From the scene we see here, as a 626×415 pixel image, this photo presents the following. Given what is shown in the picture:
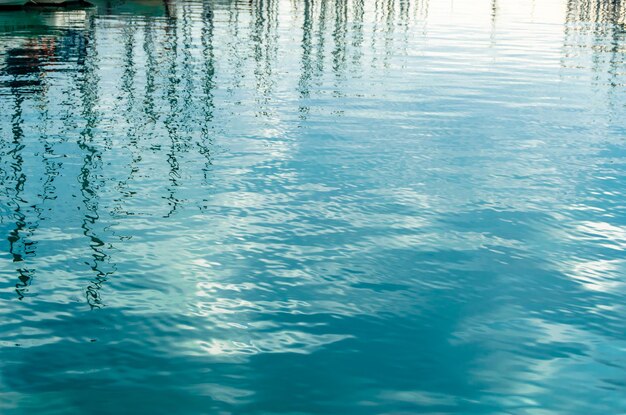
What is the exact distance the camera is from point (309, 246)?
15.6 m

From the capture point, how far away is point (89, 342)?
11.6 metres

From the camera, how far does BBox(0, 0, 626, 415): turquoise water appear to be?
35.2ft

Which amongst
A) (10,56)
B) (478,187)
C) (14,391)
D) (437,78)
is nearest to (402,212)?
(478,187)

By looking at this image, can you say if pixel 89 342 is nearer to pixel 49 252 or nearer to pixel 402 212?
pixel 49 252

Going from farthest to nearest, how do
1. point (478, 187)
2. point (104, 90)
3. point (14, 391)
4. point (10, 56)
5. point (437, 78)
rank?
point (10, 56)
point (437, 78)
point (104, 90)
point (478, 187)
point (14, 391)

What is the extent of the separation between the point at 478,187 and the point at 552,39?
4427 cm

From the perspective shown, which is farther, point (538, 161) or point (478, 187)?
point (538, 161)

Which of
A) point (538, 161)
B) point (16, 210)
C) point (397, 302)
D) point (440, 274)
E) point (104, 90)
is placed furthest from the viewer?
point (104, 90)

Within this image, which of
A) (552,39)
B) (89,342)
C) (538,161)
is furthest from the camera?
(552,39)

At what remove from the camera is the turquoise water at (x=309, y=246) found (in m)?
10.7

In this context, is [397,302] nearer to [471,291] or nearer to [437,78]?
[471,291]

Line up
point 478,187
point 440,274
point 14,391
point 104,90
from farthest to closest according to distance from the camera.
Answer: point 104,90 < point 478,187 < point 440,274 < point 14,391

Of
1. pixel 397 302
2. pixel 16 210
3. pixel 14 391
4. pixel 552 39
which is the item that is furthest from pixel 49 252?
pixel 552 39

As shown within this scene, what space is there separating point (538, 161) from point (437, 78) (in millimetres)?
16569
